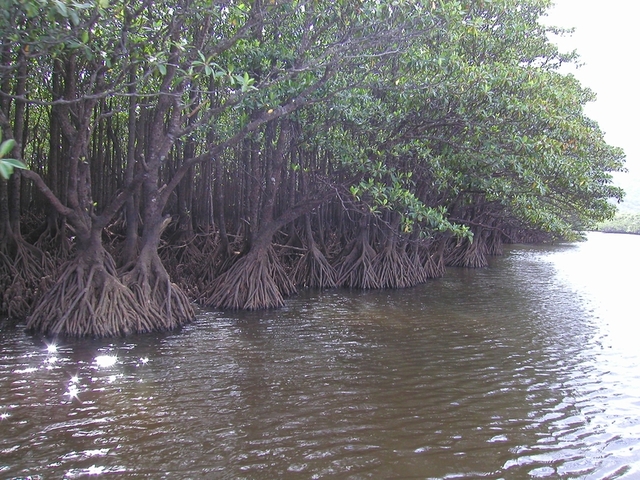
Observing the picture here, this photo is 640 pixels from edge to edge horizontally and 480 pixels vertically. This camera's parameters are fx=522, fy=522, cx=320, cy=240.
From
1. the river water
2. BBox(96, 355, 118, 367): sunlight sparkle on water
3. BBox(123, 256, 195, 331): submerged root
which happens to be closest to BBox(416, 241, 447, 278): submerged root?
the river water

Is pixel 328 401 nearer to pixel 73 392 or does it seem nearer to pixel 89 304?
pixel 73 392

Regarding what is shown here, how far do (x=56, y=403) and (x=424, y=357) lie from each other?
3.93 metres

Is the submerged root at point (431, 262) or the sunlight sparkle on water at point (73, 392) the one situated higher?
the submerged root at point (431, 262)

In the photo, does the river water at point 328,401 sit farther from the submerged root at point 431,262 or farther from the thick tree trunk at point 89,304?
the submerged root at point 431,262

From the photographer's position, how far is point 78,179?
6977 mm

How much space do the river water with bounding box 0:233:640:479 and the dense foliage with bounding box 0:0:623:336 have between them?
4.29ft

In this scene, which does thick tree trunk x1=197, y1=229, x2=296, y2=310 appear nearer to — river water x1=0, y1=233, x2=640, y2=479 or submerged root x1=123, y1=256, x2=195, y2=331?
river water x1=0, y1=233, x2=640, y2=479

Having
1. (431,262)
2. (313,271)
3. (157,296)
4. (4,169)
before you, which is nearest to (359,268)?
(313,271)

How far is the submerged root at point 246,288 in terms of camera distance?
29.7ft

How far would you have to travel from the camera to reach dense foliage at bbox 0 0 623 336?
6.19 meters

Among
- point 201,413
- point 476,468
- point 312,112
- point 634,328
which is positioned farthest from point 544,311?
point 201,413

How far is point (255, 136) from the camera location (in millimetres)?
9820

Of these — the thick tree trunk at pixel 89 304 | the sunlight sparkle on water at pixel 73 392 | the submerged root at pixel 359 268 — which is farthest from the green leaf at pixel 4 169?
the submerged root at pixel 359 268

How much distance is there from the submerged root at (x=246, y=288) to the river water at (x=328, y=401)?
0.63 metres
